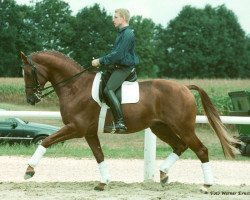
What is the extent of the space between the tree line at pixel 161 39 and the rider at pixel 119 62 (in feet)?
262

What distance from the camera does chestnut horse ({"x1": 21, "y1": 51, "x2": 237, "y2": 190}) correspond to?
371 inches

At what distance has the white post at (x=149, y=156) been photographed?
36.0 ft

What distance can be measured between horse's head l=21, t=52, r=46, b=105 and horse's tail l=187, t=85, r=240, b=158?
2.45 metres

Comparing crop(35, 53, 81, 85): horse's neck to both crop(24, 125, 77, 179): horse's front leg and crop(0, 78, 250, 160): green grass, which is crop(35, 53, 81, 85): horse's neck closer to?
crop(24, 125, 77, 179): horse's front leg

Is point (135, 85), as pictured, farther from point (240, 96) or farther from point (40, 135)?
point (40, 135)

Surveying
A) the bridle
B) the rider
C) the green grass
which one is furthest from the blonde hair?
the green grass

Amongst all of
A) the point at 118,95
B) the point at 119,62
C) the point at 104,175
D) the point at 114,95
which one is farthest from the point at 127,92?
the point at 104,175

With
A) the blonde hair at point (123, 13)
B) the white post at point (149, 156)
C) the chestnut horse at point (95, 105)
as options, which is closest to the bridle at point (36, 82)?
the chestnut horse at point (95, 105)

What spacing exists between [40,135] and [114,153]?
5.51 m

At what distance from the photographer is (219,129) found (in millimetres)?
10094

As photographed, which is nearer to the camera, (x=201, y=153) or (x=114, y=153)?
(x=201, y=153)

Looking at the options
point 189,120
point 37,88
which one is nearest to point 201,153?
point 189,120

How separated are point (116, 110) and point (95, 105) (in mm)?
404

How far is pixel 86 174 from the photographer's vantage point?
1270cm
